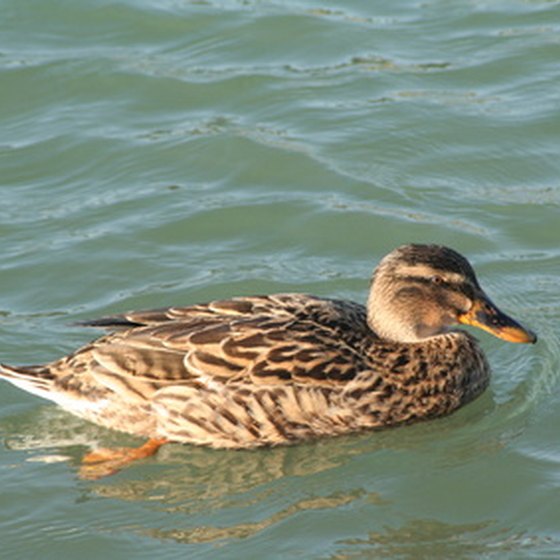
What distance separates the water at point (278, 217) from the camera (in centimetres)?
895

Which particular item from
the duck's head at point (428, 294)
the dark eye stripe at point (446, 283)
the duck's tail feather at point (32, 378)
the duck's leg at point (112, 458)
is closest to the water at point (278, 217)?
the duck's leg at point (112, 458)

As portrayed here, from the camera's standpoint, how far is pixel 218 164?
1365 cm

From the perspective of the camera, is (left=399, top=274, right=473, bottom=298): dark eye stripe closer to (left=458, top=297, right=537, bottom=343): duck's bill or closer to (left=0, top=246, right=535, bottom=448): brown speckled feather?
(left=0, top=246, right=535, bottom=448): brown speckled feather

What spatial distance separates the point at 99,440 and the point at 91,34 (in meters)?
6.96

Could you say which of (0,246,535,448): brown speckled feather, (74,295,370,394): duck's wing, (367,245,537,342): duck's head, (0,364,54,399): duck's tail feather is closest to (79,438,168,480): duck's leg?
(0,246,535,448): brown speckled feather

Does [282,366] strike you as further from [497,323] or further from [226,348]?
[497,323]

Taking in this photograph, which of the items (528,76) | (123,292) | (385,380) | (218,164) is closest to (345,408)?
(385,380)

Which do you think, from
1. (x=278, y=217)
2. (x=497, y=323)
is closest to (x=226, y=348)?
(x=497, y=323)

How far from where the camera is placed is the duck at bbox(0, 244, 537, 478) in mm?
9688

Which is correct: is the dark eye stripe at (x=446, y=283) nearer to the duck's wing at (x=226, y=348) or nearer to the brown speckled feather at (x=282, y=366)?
the brown speckled feather at (x=282, y=366)

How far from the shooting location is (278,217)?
12.8 m

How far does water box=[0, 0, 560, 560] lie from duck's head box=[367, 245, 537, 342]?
0.59 metres

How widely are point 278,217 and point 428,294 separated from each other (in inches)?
113

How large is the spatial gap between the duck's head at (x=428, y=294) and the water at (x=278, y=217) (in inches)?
23.0
